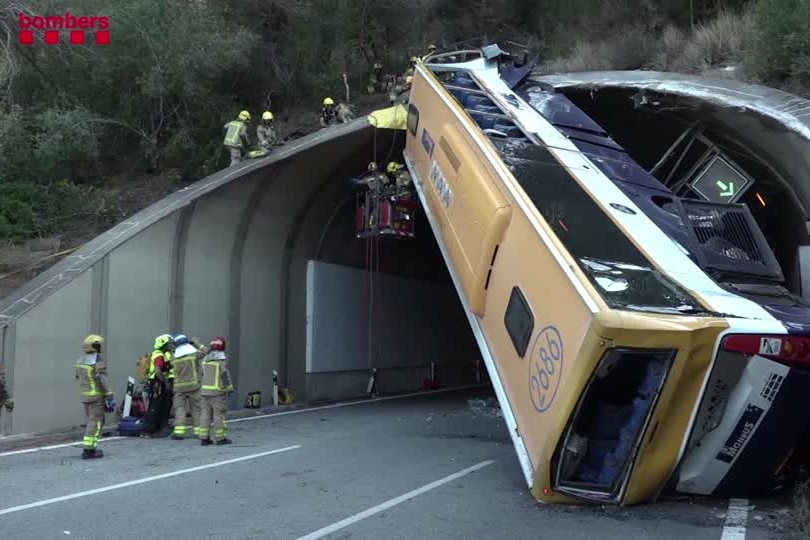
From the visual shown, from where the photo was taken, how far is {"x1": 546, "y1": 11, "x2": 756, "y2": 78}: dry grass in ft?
48.0

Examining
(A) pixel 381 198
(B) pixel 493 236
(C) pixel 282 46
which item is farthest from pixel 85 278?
(C) pixel 282 46

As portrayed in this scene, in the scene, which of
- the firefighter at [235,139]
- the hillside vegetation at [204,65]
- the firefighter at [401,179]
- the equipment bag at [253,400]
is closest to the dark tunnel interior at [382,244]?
the firefighter at [401,179]

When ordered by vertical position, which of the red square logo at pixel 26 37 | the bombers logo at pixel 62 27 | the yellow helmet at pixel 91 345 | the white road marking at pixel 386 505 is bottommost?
the white road marking at pixel 386 505

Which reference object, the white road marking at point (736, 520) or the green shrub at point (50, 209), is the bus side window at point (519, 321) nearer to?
the white road marking at point (736, 520)

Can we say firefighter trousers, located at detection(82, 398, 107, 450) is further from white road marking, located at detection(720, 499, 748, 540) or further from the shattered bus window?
white road marking, located at detection(720, 499, 748, 540)

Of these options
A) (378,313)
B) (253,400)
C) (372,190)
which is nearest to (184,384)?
(253,400)

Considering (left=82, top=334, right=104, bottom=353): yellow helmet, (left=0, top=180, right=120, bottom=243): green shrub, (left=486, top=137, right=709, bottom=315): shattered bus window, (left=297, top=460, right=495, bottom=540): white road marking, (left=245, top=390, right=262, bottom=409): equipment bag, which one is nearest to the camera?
(left=486, top=137, right=709, bottom=315): shattered bus window

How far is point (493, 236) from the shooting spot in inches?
312

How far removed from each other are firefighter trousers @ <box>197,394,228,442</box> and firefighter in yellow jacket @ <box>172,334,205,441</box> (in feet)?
0.80

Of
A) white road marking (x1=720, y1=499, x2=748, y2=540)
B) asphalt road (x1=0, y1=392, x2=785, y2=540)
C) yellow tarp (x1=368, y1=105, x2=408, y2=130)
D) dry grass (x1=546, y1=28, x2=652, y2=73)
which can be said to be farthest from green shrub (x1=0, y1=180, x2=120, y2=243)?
white road marking (x1=720, y1=499, x2=748, y2=540)

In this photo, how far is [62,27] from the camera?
20.0 meters

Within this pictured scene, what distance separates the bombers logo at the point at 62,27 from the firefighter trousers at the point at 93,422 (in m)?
13.0

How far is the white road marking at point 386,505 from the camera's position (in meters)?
6.02

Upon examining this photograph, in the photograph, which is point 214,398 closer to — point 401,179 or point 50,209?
point 401,179
